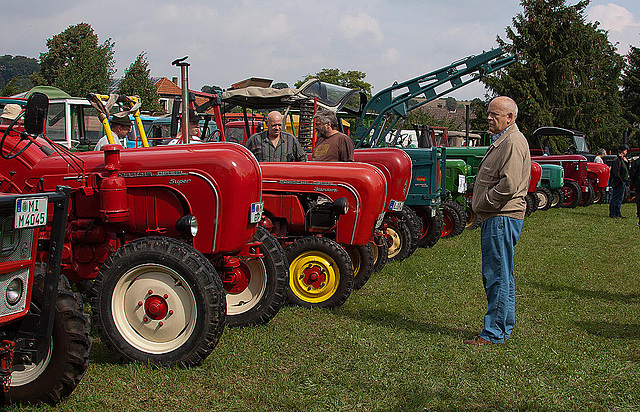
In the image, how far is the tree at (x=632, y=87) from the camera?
41.7 metres

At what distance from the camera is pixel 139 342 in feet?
13.8

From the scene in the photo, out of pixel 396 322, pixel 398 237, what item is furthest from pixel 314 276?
pixel 398 237

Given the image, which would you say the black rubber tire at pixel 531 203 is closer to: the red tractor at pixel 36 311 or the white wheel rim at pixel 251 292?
the white wheel rim at pixel 251 292

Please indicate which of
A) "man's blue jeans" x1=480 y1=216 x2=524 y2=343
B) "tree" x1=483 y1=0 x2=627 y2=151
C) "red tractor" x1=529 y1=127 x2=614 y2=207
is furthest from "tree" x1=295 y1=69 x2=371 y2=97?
"man's blue jeans" x1=480 y1=216 x2=524 y2=343

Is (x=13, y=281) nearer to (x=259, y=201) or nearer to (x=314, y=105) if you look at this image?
(x=259, y=201)

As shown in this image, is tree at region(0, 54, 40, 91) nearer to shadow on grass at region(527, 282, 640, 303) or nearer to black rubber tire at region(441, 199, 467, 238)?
black rubber tire at region(441, 199, 467, 238)

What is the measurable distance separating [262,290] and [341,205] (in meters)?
1.31

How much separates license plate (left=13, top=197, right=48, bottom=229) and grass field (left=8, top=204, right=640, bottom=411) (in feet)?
3.76

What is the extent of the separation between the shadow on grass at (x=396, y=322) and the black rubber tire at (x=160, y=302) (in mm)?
1825

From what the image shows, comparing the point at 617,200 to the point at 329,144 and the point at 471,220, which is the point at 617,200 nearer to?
the point at 471,220

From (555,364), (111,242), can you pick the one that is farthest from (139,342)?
(555,364)

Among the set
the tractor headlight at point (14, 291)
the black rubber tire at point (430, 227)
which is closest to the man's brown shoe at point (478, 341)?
the tractor headlight at point (14, 291)

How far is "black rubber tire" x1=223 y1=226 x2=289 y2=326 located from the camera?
516 centimetres

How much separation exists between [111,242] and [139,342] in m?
0.90
